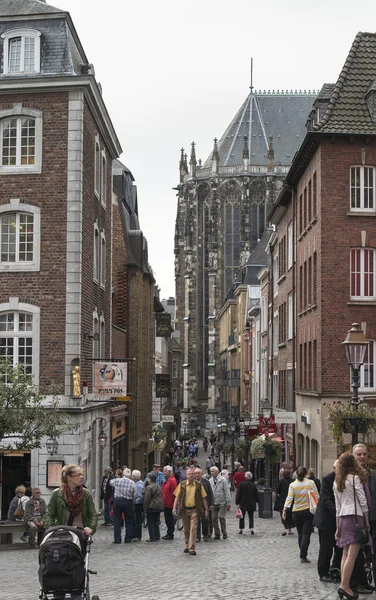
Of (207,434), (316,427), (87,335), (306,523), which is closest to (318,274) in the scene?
(316,427)

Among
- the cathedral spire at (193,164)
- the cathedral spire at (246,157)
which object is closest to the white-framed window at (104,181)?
the cathedral spire at (246,157)

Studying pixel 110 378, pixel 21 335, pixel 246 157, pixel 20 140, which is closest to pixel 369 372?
pixel 110 378

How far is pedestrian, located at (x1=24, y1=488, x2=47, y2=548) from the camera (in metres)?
20.3

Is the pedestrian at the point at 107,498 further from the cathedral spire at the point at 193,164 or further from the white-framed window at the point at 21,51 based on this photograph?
the cathedral spire at the point at 193,164

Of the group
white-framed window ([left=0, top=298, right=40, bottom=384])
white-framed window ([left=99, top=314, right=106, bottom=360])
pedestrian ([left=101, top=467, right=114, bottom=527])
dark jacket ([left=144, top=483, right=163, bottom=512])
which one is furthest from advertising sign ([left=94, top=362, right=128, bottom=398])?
dark jacket ([left=144, top=483, right=163, bottom=512])

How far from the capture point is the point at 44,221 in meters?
28.9

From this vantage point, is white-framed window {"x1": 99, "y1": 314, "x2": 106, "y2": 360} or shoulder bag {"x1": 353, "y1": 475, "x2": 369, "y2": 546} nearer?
shoulder bag {"x1": 353, "y1": 475, "x2": 369, "y2": 546}

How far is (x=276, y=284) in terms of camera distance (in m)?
50.2

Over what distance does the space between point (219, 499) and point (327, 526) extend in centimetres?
956

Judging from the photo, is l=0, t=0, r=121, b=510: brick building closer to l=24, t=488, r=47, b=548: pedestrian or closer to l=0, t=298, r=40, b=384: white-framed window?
l=0, t=298, r=40, b=384: white-framed window

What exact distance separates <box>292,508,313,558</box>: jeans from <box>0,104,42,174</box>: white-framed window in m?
15.0

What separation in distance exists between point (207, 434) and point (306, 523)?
92766 mm

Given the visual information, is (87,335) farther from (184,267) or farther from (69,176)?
(184,267)

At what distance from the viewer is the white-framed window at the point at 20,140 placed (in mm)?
29000
